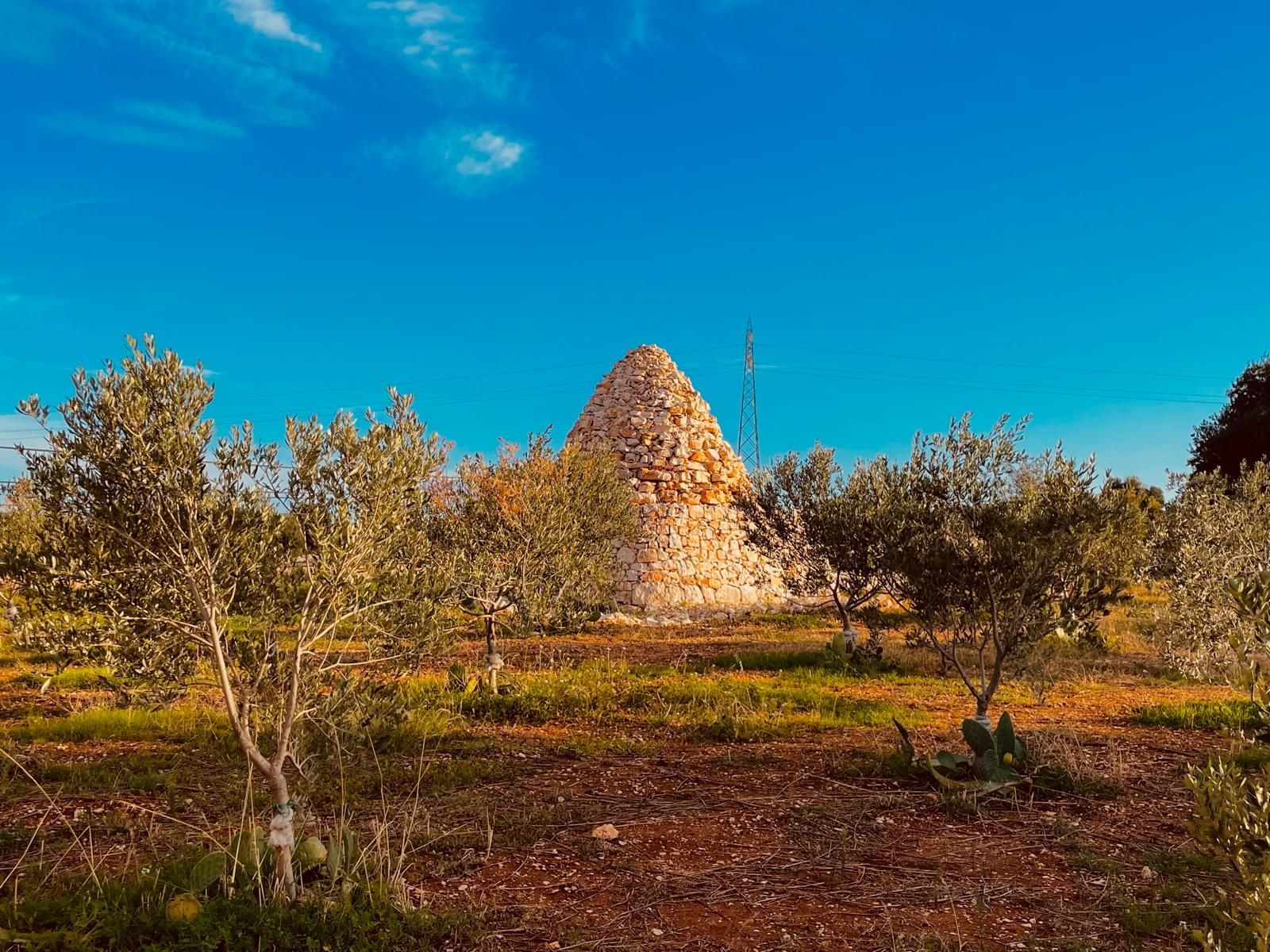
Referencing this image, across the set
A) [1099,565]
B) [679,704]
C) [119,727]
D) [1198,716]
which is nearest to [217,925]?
[119,727]

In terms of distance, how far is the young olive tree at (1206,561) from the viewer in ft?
53.3

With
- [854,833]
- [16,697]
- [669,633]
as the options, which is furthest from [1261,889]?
[669,633]

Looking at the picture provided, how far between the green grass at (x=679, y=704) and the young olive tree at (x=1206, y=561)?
21.3 ft

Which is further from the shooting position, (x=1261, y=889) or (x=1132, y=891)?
(x=1132, y=891)

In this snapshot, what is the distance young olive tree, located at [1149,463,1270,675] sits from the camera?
53.3 feet

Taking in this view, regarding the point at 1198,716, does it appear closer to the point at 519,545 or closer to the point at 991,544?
the point at 991,544

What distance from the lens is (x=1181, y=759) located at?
38.8 feet

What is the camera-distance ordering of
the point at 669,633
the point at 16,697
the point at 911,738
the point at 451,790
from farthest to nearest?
1. the point at 669,633
2. the point at 16,697
3. the point at 911,738
4. the point at 451,790

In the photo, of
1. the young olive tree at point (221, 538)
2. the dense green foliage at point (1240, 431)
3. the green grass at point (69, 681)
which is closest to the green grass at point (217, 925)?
the young olive tree at point (221, 538)

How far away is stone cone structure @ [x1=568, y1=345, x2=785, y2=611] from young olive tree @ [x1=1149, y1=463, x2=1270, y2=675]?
18.9m

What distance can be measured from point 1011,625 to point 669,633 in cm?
1881

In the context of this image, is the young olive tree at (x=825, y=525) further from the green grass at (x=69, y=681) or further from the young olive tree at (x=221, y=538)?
the green grass at (x=69, y=681)

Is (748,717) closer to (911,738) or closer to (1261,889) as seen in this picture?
(911,738)

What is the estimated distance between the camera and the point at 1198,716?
47.4ft
